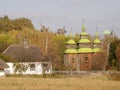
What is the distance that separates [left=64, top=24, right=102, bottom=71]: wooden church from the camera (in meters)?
81.8

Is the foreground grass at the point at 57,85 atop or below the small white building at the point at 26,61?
atop

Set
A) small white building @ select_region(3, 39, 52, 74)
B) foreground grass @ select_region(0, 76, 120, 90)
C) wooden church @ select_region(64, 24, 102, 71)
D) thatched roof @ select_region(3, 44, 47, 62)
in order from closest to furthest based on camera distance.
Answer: foreground grass @ select_region(0, 76, 120, 90)
small white building @ select_region(3, 39, 52, 74)
thatched roof @ select_region(3, 44, 47, 62)
wooden church @ select_region(64, 24, 102, 71)

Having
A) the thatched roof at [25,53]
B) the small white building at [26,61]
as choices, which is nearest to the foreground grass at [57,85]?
the small white building at [26,61]

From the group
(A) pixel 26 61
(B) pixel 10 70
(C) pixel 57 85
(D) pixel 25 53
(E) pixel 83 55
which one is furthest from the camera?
(E) pixel 83 55

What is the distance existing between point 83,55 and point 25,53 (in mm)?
13181

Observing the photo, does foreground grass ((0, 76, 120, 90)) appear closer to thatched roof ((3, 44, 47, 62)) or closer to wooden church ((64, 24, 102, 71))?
thatched roof ((3, 44, 47, 62))

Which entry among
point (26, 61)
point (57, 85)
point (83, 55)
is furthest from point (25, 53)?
point (57, 85)

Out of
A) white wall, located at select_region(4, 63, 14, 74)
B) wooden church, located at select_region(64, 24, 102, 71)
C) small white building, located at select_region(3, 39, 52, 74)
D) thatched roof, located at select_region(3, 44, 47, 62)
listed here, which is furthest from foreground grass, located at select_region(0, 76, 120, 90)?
wooden church, located at select_region(64, 24, 102, 71)

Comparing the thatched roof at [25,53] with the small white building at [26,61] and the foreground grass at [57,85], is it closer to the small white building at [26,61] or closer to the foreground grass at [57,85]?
the small white building at [26,61]

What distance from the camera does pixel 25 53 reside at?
76812 millimetres

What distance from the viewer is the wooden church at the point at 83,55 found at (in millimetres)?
81812

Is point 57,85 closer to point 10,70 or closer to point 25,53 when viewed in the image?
point 10,70

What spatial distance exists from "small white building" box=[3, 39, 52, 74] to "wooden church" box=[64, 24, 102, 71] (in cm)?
726

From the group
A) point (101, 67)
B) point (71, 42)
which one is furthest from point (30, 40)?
point (101, 67)
